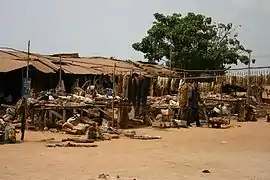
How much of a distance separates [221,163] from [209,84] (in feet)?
65.1

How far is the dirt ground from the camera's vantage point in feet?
31.7

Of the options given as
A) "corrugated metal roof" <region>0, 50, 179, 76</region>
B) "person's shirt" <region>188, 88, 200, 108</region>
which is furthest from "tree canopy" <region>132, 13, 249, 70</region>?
"person's shirt" <region>188, 88, 200, 108</region>

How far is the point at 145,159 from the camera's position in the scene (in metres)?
11.8

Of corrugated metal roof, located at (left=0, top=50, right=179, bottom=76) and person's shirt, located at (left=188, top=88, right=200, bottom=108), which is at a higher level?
corrugated metal roof, located at (left=0, top=50, right=179, bottom=76)

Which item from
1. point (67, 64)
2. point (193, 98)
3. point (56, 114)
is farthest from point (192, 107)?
point (67, 64)

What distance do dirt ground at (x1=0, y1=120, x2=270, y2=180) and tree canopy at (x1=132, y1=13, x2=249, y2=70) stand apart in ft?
74.2

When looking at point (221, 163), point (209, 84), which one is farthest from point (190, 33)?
point (221, 163)

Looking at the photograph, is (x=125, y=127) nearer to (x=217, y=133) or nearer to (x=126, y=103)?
(x=126, y=103)

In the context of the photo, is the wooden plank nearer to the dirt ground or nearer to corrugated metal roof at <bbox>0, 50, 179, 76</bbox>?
the dirt ground

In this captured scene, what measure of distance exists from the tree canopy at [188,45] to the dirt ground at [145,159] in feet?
74.2

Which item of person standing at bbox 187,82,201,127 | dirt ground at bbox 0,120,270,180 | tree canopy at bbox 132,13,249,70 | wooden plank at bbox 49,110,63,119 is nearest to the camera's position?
dirt ground at bbox 0,120,270,180

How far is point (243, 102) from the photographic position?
27.9m

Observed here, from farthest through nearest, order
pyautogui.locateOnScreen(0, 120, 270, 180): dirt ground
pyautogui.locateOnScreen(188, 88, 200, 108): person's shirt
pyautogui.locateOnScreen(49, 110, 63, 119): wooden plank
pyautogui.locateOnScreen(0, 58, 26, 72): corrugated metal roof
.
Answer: pyautogui.locateOnScreen(0, 58, 26, 72): corrugated metal roof
pyautogui.locateOnScreen(188, 88, 200, 108): person's shirt
pyautogui.locateOnScreen(49, 110, 63, 119): wooden plank
pyautogui.locateOnScreen(0, 120, 270, 180): dirt ground

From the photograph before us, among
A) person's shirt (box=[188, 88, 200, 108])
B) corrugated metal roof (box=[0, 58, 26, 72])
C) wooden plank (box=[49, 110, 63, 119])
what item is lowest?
wooden plank (box=[49, 110, 63, 119])
